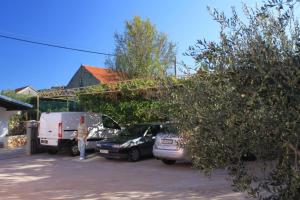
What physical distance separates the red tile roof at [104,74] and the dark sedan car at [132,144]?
91.8 ft

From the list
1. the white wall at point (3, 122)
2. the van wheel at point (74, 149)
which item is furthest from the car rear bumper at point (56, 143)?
the white wall at point (3, 122)

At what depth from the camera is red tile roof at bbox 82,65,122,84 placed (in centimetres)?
4704

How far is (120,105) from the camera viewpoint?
71.8ft

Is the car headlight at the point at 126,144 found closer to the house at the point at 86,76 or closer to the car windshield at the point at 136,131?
the car windshield at the point at 136,131

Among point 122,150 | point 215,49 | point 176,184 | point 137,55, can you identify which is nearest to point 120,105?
point 122,150

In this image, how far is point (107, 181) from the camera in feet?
40.1

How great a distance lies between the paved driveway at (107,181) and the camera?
10.2 meters

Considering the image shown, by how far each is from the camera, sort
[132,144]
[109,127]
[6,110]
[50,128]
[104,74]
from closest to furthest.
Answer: [132,144] → [50,128] → [109,127] → [6,110] → [104,74]

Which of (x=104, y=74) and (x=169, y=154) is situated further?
(x=104, y=74)

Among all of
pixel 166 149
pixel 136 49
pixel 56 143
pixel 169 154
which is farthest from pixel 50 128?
pixel 136 49

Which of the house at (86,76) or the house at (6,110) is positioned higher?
the house at (86,76)

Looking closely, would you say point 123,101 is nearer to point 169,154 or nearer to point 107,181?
point 169,154

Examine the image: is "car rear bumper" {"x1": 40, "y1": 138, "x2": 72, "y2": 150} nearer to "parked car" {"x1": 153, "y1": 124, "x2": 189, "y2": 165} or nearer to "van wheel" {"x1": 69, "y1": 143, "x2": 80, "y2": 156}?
"van wheel" {"x1": 69, "y1": 143, "x2": 80, "y2": 156}

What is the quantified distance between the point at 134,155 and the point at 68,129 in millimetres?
3799
